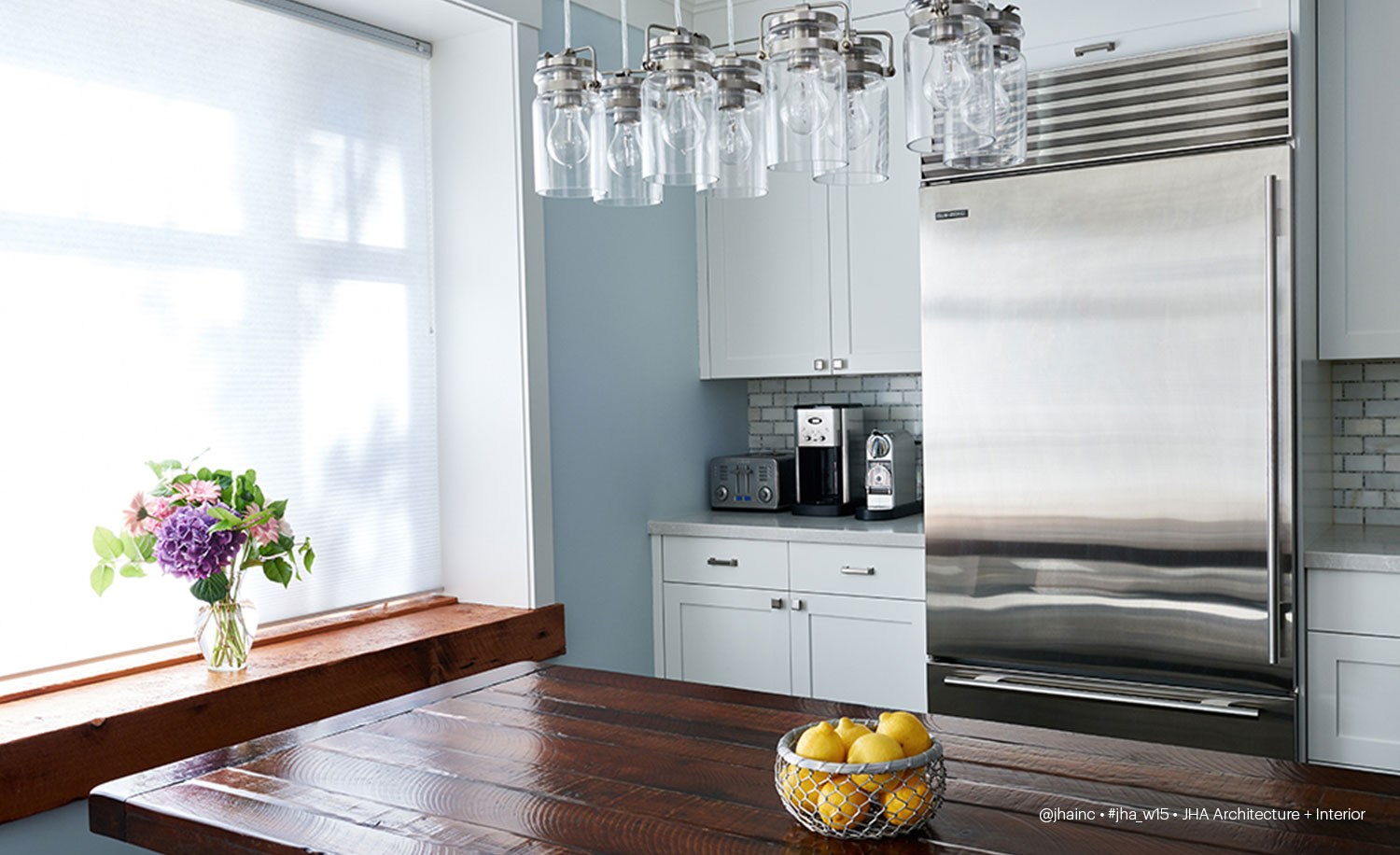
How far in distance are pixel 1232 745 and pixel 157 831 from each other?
2375 mm

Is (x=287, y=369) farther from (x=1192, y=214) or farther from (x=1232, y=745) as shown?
(x=1232, y=745)

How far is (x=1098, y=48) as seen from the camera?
2.93m

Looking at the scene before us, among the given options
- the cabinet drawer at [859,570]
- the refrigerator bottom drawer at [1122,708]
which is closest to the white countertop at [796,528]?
the cabinet drawer at [859,570]

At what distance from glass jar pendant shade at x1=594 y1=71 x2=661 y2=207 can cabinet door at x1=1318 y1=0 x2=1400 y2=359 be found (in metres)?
2.13

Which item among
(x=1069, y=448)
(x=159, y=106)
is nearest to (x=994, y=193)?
(x=1069, y=448)

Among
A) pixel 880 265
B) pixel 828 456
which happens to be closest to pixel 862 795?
pixel 880 265

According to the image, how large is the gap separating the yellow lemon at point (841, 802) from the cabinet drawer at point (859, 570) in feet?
6.43

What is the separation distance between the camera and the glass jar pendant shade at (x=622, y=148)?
1656mm

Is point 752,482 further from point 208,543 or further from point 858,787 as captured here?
point 858,787

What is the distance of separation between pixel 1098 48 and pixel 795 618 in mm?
1799

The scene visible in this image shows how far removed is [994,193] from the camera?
3.01 metres

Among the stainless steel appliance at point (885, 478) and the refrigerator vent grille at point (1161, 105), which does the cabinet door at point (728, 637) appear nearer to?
the stainless steel appliance at point (885, 478)

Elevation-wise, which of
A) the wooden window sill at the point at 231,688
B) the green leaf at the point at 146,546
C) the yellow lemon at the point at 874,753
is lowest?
the wooden window sill at the point at 231,688

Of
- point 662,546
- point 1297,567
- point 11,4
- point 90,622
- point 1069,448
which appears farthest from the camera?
point 662,546
